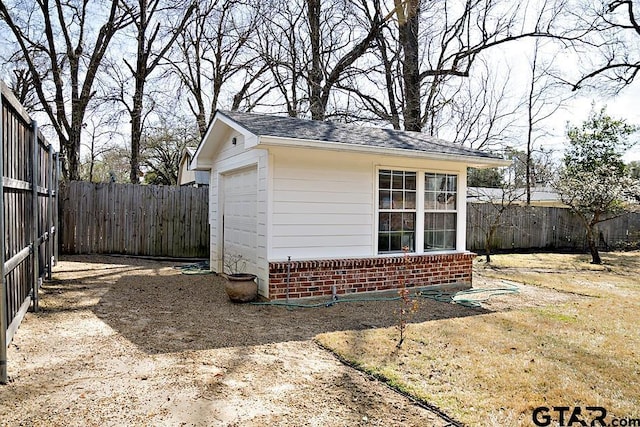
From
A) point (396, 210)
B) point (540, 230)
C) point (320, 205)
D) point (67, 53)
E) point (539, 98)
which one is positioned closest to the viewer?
point (320, 205)

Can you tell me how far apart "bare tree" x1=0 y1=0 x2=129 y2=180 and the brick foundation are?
1148 centimetres

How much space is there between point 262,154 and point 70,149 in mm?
11578

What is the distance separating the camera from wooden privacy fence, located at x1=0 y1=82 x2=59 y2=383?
3.48 m

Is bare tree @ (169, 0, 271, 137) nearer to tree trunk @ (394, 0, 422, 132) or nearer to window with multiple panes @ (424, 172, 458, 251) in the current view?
tree trunk @ (394, 0, 422, 132)

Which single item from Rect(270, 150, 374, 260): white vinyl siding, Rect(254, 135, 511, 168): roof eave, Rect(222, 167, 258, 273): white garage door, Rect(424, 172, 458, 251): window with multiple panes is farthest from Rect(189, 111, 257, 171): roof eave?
Rect(424, 172, 458, 251): window with multiple panes

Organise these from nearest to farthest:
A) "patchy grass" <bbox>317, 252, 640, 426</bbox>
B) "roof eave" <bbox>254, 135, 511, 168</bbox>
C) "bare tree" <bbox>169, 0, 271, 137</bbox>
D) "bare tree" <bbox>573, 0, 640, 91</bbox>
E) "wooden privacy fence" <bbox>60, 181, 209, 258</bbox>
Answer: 1. "patchy grass" <bbox>317, 252, 640, 426</bbox>
2. "roof eave" <bbox>254, 135, 511, 168</bbox>
3. "wooden privacy fence" <bbox>60, 181, 209, 258</bbox>
4. "bare tree" <bbox>573, 0, 640, 91</bbox>
5. "bare tree" <bbox>169, 0, 271, 137</bbox>

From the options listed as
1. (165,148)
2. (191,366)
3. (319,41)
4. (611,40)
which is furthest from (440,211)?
(165,148)

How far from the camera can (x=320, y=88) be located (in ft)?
50.5

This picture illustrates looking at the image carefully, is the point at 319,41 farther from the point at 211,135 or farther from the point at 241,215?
the point at 241,215

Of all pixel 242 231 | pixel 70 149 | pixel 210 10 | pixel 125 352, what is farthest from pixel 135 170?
pixel 125 352

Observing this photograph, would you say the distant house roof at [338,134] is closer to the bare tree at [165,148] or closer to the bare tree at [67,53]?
the bare tree at [67,53]

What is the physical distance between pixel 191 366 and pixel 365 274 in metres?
3.69

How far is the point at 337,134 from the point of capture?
7086 millimetres

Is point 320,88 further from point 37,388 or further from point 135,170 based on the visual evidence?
point 37,388
